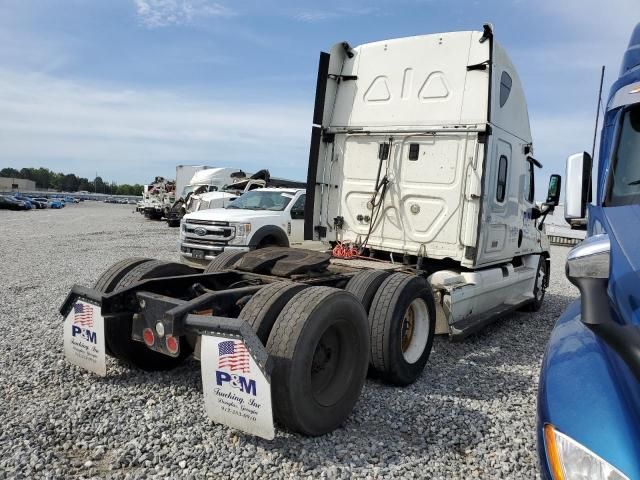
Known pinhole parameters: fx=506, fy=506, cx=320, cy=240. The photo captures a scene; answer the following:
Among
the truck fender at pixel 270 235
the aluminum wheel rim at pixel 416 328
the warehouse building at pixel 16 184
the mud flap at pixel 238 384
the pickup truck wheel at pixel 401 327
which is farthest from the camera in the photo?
the warehouse building at pixel 16 184

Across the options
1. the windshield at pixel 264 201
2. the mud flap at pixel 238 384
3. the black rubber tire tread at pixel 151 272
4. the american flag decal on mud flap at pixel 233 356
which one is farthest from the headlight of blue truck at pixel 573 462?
the windshield at pixel 264 201

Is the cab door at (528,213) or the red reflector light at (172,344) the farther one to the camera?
the cab door at (528,213)

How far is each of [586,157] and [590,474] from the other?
2.48 metres

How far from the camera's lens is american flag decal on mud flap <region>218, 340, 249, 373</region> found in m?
3.02

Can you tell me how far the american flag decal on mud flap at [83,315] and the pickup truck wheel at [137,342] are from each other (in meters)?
0.16

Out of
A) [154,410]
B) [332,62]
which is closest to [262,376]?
[154,410]

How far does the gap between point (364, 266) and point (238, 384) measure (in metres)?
3.15

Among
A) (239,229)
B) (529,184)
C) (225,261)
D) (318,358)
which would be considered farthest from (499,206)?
(239,229)

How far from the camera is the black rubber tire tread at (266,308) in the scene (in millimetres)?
3313

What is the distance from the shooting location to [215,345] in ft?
10.3

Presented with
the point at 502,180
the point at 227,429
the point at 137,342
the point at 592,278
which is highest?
the point at 502,180

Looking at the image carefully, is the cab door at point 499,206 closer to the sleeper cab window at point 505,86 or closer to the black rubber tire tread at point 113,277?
the sleeper cab window at point 505,86

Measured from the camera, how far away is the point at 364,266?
5988mm

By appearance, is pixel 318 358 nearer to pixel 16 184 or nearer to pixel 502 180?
pixel 502 180
